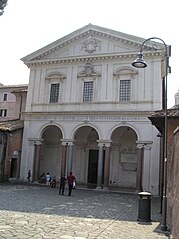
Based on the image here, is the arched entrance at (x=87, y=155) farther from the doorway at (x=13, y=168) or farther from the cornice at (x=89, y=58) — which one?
the cornice at (x=89, y=58)

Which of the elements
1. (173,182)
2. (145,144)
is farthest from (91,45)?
(173,182)

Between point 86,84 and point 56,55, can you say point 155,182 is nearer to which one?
point 86,84

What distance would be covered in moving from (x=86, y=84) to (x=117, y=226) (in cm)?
1806

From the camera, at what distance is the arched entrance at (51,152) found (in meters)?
29.5

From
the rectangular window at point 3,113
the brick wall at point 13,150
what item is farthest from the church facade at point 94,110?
the rectangular window at point 3,113

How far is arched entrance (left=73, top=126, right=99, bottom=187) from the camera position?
28.9 meters

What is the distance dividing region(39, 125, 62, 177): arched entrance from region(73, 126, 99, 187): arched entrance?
173 cm

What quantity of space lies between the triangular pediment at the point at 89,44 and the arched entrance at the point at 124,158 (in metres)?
6.81

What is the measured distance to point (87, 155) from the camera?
29125 mm

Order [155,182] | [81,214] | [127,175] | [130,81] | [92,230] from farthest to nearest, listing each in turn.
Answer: [127,175] < [130,81] < [155,182] < [81,214] < [92,230]

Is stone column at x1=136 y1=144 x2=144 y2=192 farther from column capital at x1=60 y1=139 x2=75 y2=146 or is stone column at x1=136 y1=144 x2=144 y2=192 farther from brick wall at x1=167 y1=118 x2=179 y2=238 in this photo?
brick wall at x1=167 y1=118 x2=179 y2=238

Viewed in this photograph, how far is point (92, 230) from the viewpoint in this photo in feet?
30.1

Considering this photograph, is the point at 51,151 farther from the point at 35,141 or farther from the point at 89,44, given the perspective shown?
the point at 89,44

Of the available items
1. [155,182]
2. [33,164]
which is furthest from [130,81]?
[33,164]
